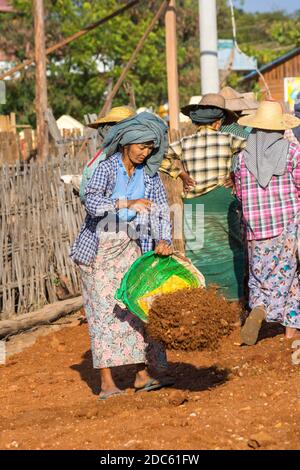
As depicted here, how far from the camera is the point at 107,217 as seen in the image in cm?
637

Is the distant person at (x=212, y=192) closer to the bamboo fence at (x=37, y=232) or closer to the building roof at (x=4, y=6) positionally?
the bamboo fence at (x=37, y=232)

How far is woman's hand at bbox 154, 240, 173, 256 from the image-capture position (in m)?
6.20

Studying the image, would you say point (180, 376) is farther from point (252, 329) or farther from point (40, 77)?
point (40, 77)

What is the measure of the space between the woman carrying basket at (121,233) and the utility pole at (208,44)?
718cm

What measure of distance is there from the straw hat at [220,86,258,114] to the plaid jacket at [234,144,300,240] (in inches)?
112

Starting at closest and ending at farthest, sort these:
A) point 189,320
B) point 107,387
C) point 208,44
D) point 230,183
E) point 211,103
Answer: point 189,320 → point 107,387 → point 230,183 → point 211,103 → point 208,44

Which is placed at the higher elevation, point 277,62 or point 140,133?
point 277,62

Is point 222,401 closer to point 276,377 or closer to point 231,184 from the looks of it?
point 276,377

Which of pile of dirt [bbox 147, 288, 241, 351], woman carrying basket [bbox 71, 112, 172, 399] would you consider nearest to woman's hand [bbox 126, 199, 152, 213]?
woman carrying basket [bbox 71, 112, 172, 399]

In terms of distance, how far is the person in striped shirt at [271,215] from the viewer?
7516 millimetres

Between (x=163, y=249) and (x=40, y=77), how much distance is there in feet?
22.3

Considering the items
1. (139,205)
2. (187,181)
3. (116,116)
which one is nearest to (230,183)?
(187,181)
